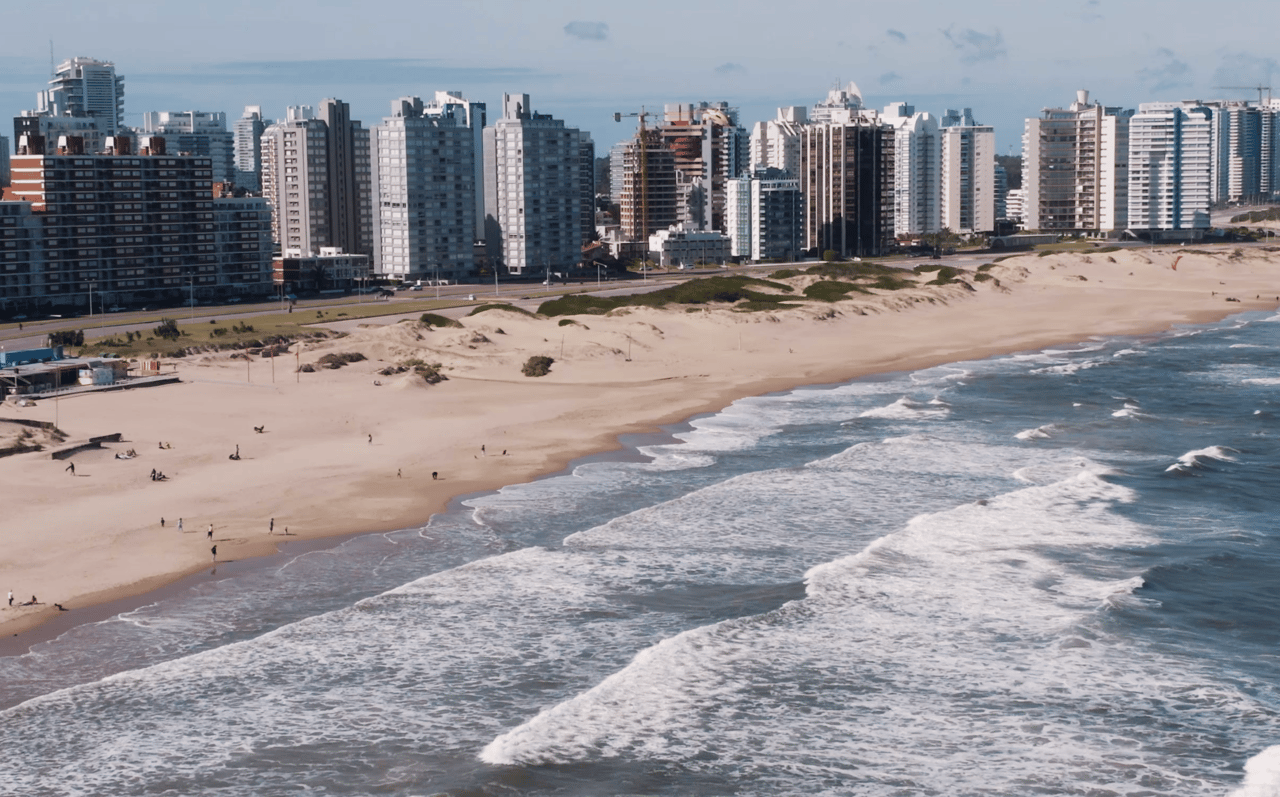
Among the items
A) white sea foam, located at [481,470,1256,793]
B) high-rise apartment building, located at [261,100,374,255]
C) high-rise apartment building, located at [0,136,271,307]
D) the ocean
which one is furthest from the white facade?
white sea foam, located at [481,470,1256,793]

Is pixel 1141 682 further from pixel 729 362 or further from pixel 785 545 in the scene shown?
pixel 729 362

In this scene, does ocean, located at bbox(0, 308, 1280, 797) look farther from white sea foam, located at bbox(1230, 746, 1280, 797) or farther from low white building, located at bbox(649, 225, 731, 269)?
low white building, located at bbox(649, 225, 731, 269)

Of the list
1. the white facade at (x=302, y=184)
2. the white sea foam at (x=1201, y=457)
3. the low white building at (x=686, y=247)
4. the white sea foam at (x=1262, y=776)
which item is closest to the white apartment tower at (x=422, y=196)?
the white facade at (x=302, y=184)

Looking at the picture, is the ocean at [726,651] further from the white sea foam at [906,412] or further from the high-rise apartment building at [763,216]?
the high-rise apartment building at [763,216]

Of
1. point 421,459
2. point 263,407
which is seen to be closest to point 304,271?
point 263,407

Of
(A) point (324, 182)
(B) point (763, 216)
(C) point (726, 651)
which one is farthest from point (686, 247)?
(C) point (726, 651)

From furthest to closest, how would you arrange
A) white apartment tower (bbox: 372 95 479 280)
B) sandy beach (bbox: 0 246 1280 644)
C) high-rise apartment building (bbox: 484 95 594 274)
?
high-rise apartment building (bbox: 484 95 594 274), white apartment tower (bbox: 372 95 479 280), sandy beach (bbox: 0 246 1280 644)

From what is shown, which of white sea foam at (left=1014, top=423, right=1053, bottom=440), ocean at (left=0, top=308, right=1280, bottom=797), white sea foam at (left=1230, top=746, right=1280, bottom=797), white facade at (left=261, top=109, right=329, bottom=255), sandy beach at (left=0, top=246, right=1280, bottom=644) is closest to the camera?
white sea foam at (left=1230, top=746, right=1280, bottom=797)
